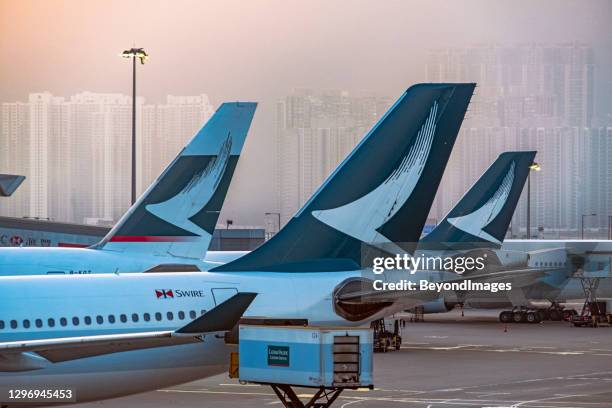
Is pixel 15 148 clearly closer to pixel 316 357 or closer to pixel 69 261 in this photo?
pixel 69 261

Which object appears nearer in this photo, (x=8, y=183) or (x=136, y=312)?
(x=136, y=312)

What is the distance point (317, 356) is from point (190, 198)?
19.6 metres

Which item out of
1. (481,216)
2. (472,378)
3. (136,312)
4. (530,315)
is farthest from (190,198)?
(530,315)

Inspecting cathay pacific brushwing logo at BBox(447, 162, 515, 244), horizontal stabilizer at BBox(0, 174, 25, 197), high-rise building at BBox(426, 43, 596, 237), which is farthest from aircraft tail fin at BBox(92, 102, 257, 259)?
high-rise building at BBox(426, 43, 596, 237)

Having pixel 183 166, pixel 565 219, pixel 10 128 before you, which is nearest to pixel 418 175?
pixel 183 166

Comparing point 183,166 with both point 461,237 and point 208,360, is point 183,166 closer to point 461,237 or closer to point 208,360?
point 208,360

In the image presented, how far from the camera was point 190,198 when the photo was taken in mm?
41438

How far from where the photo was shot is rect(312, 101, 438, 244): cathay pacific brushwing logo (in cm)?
2862

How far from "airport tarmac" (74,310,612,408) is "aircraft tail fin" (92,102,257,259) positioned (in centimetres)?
502

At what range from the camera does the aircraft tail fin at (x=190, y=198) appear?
4050 centimetres

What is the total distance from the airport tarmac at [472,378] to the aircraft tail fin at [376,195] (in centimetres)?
677

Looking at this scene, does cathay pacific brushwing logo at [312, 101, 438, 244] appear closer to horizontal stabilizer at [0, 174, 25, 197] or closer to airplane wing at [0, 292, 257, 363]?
airplane wing at [0, 292, 257, 363]

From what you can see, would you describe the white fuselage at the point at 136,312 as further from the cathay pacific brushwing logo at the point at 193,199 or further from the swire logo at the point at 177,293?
the cathay pacific brushwing logo at the point at 193,199

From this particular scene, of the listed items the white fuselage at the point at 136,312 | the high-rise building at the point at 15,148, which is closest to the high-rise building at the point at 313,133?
the high-rise building at the point at 15,148
